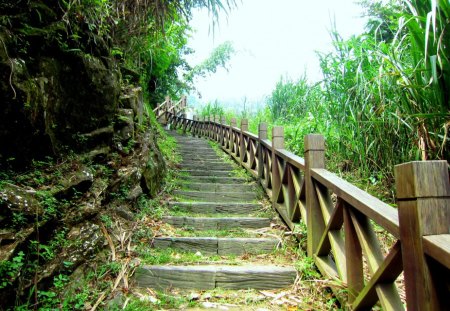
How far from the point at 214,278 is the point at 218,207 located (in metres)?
1.60

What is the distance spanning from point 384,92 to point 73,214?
2733mm

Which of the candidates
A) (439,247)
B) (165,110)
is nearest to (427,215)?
(439,247)

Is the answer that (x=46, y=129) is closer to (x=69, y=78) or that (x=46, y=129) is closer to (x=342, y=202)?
(x=69, y=78)

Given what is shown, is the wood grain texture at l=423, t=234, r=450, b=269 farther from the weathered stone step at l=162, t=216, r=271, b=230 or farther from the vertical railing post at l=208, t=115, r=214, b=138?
the vertical railing post at l=208, t=115, r=214, b=138

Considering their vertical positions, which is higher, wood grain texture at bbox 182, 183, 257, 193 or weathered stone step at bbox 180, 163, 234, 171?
weathered stone step at bbox 180, 163, 234, 171

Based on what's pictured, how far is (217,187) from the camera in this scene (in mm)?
4801

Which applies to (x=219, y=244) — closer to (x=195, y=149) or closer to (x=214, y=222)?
(x=214, y=222)

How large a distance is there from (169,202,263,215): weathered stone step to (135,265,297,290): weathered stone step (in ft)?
4.89

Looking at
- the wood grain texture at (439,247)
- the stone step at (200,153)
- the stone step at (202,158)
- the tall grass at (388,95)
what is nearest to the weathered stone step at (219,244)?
the tall grass at (388,95)

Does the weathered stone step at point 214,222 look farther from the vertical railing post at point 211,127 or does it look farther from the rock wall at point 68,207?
the vertical railing post at point 211,127

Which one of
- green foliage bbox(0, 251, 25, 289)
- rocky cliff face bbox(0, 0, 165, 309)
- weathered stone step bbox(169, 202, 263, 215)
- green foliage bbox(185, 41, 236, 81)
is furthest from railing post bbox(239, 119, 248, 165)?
green foliage bbox(185, 41, 236, 81)

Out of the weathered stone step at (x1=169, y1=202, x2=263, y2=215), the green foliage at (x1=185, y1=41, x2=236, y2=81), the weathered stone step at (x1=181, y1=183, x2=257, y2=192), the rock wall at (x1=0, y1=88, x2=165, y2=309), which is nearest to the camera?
the rock wall at (x1=0, y1=88, x2=165, y2=309)

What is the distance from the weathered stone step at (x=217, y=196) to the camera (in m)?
4.46

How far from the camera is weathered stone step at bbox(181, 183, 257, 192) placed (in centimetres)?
479
